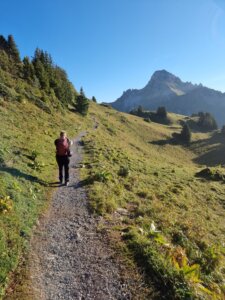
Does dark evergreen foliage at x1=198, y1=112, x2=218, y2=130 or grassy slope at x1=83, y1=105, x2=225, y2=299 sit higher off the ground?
dark evergreen foliage at x1=198, y1=112, x2=218, y2=130

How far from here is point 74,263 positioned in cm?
790

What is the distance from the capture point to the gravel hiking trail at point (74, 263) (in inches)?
268

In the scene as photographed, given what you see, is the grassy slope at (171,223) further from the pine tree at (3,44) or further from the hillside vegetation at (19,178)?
the pine tree at (3,44)

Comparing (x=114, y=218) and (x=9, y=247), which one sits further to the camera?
(x=114, y=218)

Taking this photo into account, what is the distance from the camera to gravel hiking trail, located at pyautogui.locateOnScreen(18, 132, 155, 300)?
6.80 meters

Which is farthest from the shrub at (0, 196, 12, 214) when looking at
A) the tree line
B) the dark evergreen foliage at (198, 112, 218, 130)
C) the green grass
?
the dark evergreen foliage at (198, 112, 218, 130)

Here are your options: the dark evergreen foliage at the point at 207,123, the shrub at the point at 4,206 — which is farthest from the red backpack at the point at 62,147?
the dark evergreen foliage at the point at 207,123

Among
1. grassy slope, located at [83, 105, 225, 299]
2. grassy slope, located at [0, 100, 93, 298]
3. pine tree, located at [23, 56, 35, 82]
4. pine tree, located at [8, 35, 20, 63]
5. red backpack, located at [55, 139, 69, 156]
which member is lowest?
grassy slope, located at [83, 105, 225, 299]

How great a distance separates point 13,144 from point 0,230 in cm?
1297

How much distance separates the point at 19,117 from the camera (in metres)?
31.3

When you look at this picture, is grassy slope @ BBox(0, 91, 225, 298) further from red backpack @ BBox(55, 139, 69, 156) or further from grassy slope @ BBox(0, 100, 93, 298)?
red backpack @ BBox(55, 139, 69, 156)

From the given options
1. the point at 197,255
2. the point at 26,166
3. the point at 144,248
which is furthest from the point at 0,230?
the point at 26,166

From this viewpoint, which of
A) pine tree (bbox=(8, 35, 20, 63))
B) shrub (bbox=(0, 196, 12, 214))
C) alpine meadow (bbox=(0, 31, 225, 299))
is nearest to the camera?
alpine meadow (bbox=(0, 31, 225, 299))

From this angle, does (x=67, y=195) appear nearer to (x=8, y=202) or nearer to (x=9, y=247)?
(x=8, y=202)
